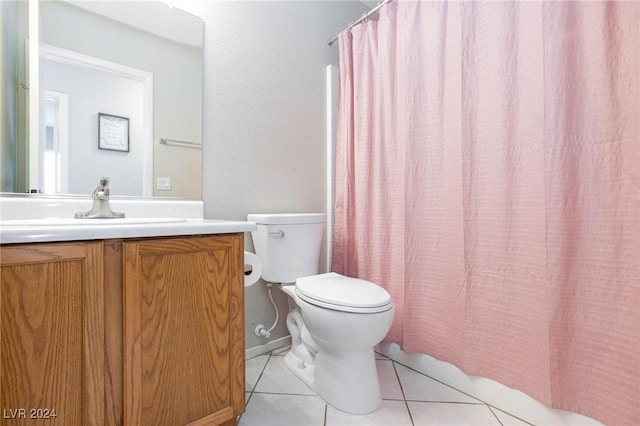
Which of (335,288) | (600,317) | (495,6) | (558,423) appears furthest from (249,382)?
(495,6)

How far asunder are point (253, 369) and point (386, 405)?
658 millimetres

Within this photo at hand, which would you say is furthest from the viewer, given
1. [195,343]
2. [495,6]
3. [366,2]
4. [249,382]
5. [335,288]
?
[366,2]

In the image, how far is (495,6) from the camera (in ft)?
3.98

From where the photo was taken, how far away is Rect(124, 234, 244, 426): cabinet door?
831 millimetres

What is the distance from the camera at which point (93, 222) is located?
3.21ft

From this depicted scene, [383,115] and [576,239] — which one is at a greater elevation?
[383,115]

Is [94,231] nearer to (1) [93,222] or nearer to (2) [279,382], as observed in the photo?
(1) [93,222]

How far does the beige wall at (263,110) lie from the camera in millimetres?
1555

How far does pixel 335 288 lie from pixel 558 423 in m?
0.89

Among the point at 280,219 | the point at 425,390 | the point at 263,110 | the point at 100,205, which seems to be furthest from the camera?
the point at 263,110

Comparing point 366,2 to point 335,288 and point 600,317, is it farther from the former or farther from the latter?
point 600,317

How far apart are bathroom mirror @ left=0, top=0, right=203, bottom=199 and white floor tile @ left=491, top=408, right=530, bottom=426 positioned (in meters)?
1.56

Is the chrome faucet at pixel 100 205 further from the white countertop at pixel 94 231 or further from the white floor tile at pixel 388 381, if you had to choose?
the white floor tile at pixel 388 381

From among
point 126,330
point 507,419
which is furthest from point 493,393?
point 126,330
